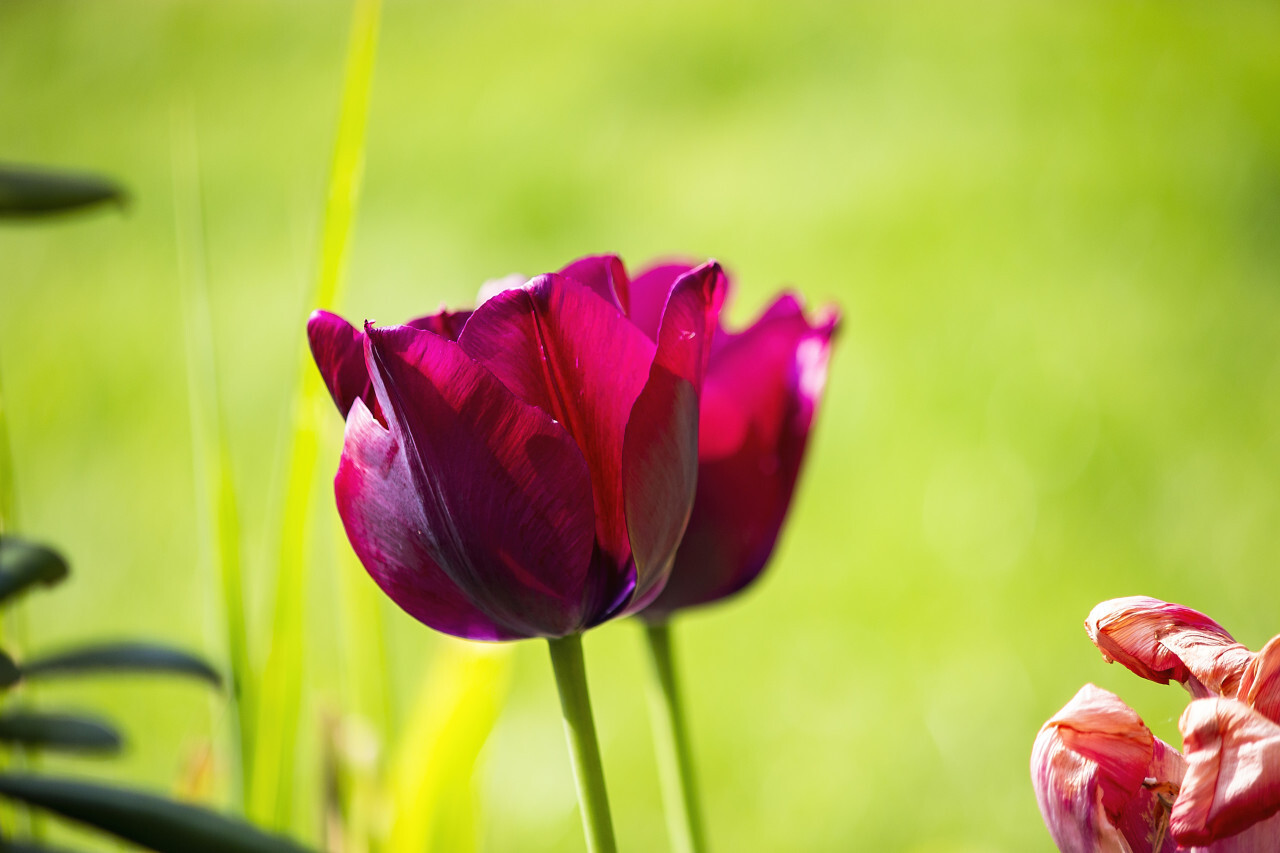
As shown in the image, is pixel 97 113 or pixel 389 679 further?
pixel 97 113

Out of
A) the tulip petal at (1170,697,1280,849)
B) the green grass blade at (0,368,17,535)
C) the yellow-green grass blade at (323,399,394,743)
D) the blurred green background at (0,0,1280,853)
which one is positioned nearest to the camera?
the tulip petal at (1170,697,1280,849)

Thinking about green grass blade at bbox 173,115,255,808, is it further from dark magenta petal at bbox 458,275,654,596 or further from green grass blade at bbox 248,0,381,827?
dark magenta petal at bbox 458,275,654,596

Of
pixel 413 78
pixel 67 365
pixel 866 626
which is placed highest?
A: pixel 413 78

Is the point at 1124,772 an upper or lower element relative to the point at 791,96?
lower

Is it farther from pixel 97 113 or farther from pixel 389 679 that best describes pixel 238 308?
pixel 389 679

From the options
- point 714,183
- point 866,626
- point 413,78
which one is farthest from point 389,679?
point 413,78

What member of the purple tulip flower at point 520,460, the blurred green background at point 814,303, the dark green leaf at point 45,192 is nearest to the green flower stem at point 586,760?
Answer: the purple tulip flower at point 520,460

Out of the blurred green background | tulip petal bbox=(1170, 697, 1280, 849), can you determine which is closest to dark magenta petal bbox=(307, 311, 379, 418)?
tulip petal bbox=(1170, 697, 1280, 849)

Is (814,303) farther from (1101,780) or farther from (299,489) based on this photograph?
(1101,780)
